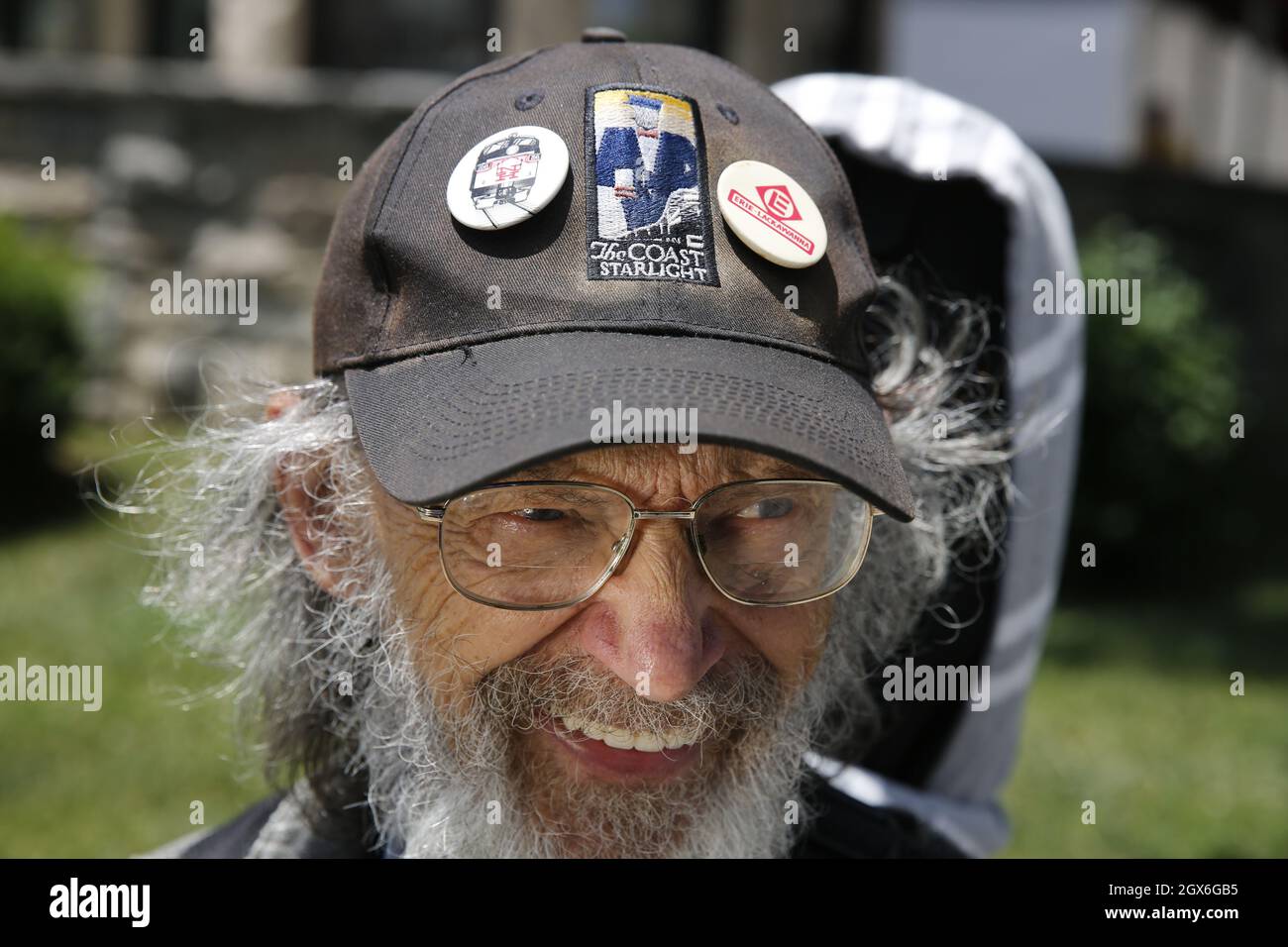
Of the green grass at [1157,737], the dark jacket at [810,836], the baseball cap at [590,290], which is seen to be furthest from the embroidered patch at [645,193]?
the green grass at [1157,737]

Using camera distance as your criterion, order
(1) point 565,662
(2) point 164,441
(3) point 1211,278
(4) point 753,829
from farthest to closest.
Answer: (3) point 1211,278
(2) point 164,441
(4) point 753,829
(1) point 565,662

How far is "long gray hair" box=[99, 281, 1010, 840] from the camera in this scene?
68.1 inches

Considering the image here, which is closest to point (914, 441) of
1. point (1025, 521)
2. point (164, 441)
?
point (1025, 521)

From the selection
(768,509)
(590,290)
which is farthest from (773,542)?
(590,290)

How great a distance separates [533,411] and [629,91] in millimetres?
435

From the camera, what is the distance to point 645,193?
1.44m

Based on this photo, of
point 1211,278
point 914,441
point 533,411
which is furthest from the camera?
point 1211,278

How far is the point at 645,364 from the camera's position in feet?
4.49

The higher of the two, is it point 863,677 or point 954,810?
point 863,677

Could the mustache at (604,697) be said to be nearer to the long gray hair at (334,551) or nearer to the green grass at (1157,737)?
the long gray hair at (334,551)

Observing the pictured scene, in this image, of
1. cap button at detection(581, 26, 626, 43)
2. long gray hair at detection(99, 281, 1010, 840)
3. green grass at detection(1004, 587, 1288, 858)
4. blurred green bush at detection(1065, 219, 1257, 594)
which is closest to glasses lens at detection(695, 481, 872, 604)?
long gray hair at detection(99, 281, 1010, 840)

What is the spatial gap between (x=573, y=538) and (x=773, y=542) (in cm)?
25

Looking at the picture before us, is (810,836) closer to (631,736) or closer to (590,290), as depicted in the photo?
(631,736)
